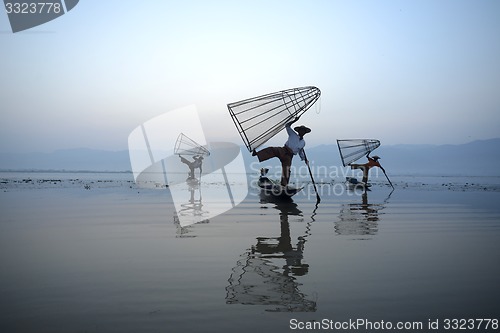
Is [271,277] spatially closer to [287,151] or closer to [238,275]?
[238,275]

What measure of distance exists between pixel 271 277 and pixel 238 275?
0.53m

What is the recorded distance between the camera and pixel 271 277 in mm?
5562

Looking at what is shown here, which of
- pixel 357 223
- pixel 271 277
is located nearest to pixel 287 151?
pixel 357 223

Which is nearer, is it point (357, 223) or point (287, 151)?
point (357, 223)

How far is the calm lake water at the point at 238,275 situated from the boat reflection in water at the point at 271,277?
0.02 m

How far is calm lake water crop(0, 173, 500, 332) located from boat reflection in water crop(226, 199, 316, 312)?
0.02 metres

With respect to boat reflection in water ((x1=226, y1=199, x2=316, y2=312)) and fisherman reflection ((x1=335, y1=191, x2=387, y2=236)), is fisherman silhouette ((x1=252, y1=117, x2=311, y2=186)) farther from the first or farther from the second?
boat reflection in water ((x1=226, y1=199, x2=316, y2=312))

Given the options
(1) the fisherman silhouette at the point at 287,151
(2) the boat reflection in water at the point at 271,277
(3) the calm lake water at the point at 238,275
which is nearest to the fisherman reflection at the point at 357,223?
(3) the calm lake water at the point at 238,275

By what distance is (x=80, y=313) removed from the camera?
4016 millimetres

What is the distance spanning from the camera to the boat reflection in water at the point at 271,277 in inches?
175

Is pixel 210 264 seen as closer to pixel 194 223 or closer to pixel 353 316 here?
pixel 353 316

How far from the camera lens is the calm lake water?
399 cm

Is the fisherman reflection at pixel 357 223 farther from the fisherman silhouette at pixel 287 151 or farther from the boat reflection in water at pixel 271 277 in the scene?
the fisherman silhouette at pixel 287 151

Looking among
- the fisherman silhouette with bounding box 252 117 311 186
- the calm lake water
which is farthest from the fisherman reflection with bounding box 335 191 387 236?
the fisherman silhouette with bounding box 252 117 311 186
